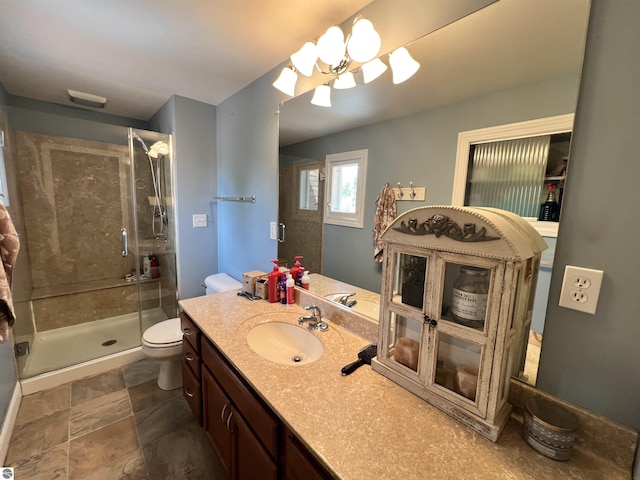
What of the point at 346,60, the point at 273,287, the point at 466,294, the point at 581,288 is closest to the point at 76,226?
the point at 273,287

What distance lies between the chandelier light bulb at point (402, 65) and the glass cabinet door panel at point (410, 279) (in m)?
0.75

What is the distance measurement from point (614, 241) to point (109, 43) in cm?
244

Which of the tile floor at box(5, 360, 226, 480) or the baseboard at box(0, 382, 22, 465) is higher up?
the baseboard at box(0, 382, 22, 465)

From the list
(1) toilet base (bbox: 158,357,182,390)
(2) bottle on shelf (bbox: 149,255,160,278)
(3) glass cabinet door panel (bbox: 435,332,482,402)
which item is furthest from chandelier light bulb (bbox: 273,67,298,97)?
(2) bottle on shelf (bbox: 149,255,160,278)

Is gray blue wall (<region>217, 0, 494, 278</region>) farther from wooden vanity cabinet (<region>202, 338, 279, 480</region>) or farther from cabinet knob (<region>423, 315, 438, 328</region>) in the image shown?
cabinet knob (<region>423, 315, 438, 328</region>)

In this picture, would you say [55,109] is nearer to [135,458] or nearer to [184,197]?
[184,197]

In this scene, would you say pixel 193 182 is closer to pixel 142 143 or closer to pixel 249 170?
pixel 142 143

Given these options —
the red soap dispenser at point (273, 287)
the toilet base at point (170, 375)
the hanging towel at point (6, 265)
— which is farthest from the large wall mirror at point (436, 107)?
the toilet base at point (170, 375)

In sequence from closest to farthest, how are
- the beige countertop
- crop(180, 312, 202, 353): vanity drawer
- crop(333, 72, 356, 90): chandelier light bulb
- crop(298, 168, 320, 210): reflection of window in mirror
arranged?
the beige countertop
crop(333, 72, 356, 90): chandelier light bulb
crop(180, 312, 202, 353): vanity drawer
crop(298, 168, 320, 210): reflection of window in mirror

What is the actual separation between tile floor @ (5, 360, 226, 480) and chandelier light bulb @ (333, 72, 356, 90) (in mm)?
2120

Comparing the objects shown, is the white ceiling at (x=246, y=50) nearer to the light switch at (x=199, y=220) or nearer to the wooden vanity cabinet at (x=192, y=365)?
the light switch at (x=199, y=220)

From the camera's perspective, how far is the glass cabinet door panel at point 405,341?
0.89 metres

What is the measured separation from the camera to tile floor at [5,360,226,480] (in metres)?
1.40

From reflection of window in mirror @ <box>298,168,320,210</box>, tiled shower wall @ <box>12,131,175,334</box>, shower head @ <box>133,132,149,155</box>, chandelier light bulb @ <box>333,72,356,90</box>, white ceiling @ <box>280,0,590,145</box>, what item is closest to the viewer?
white ceiling @ <box>280,0,590,145</box>
